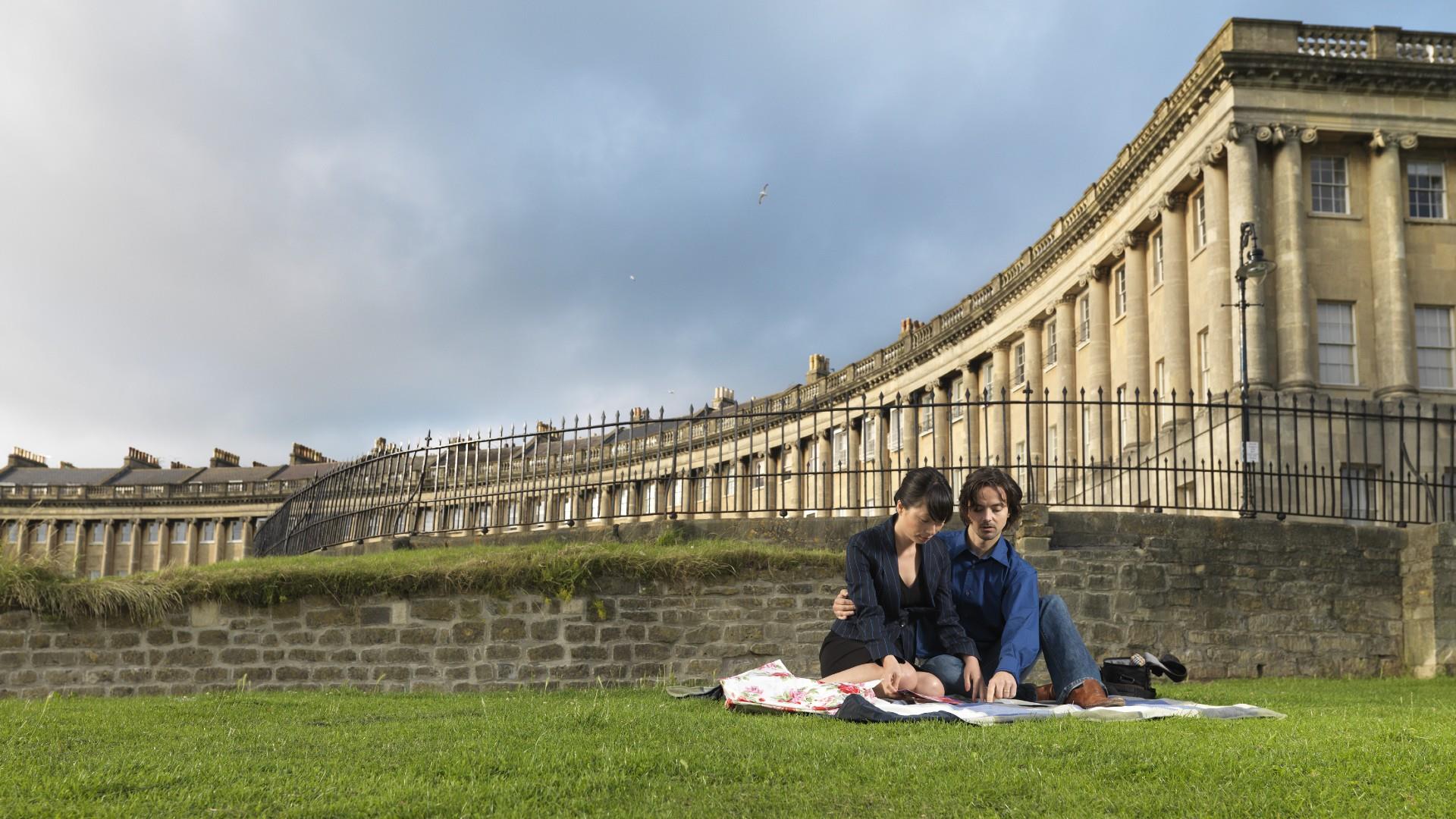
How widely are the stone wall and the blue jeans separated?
15.8 ft

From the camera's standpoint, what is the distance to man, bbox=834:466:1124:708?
24.4 ft

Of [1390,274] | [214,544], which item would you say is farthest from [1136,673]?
[214,544]

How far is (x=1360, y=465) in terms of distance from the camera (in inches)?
1049

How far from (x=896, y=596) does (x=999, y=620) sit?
69 cm

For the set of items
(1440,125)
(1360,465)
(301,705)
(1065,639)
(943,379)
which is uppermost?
(1440,125)

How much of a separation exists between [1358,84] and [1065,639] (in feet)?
97.5

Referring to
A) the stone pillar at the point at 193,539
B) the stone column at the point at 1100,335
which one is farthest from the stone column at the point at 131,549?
the stone column at the point at 1100,335

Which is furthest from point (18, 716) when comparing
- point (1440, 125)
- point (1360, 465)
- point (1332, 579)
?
point (1440, 125)

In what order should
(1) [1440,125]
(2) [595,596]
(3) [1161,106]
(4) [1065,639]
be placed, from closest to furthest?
(4) [1065,639]
(2) [595,596]
(1) [1440,125]
(3) [1161,106]

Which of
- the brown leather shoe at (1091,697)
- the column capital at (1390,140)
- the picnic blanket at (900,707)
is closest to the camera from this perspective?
the picnic blanket at (900,707)

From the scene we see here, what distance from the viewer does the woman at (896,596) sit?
757 centimetres

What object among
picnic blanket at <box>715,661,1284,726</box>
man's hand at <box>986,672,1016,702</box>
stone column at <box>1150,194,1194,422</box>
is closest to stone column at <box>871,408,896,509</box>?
picnic blanket at <box>715,661,1284,726</box>

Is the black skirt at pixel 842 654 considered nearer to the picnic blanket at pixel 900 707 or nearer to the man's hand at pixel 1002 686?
the picnic blanket at pixel 900 707

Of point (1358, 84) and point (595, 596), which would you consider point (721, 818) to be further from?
point (1358, 84)
